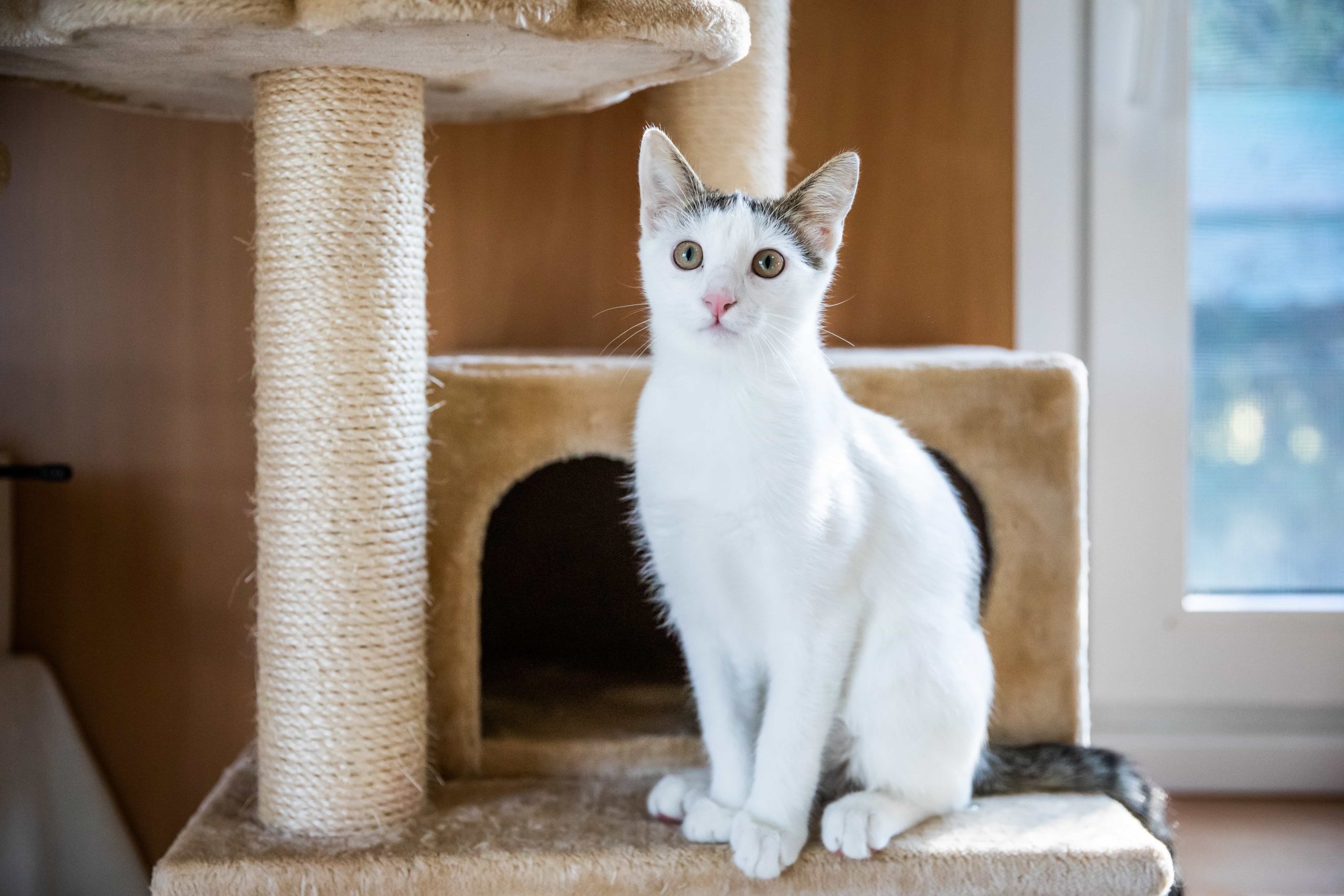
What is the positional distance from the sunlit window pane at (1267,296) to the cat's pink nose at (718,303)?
1.20 metres

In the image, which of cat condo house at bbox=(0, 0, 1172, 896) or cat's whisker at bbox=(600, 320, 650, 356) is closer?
cat condo house at bbox=(0, 0, 1172, 896)

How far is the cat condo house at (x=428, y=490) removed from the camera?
103 cm

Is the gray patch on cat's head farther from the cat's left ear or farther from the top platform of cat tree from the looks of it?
the top platform of cat tree

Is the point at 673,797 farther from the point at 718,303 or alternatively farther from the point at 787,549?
the point at 718,303

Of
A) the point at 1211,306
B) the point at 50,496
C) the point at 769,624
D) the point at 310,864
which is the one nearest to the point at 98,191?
the point at 50,496

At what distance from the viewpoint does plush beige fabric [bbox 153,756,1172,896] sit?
103 centimetres

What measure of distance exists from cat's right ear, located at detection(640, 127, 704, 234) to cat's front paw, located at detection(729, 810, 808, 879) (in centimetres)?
58

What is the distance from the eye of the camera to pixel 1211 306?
1.84 metres

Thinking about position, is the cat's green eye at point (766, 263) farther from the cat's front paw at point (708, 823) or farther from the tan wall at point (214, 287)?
the tan wall at point (214, 287)

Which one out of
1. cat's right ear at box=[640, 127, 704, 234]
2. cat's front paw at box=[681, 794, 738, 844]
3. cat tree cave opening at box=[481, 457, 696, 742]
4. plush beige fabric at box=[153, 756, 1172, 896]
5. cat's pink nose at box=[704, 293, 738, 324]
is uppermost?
cat's right ear at box=[640, 127, 704, 234]

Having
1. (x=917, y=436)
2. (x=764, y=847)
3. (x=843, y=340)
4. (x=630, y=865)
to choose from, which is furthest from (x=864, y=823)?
(x=843, y=340)

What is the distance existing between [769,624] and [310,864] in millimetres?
496

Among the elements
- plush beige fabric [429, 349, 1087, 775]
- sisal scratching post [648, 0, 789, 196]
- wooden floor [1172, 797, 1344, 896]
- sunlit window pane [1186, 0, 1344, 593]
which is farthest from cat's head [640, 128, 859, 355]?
sunlit window pane [1186, 0, 1344, 593]

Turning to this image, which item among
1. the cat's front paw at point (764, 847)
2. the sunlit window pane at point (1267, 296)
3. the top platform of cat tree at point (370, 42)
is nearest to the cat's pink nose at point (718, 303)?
the top platform of cat tree at point (370, 42)
